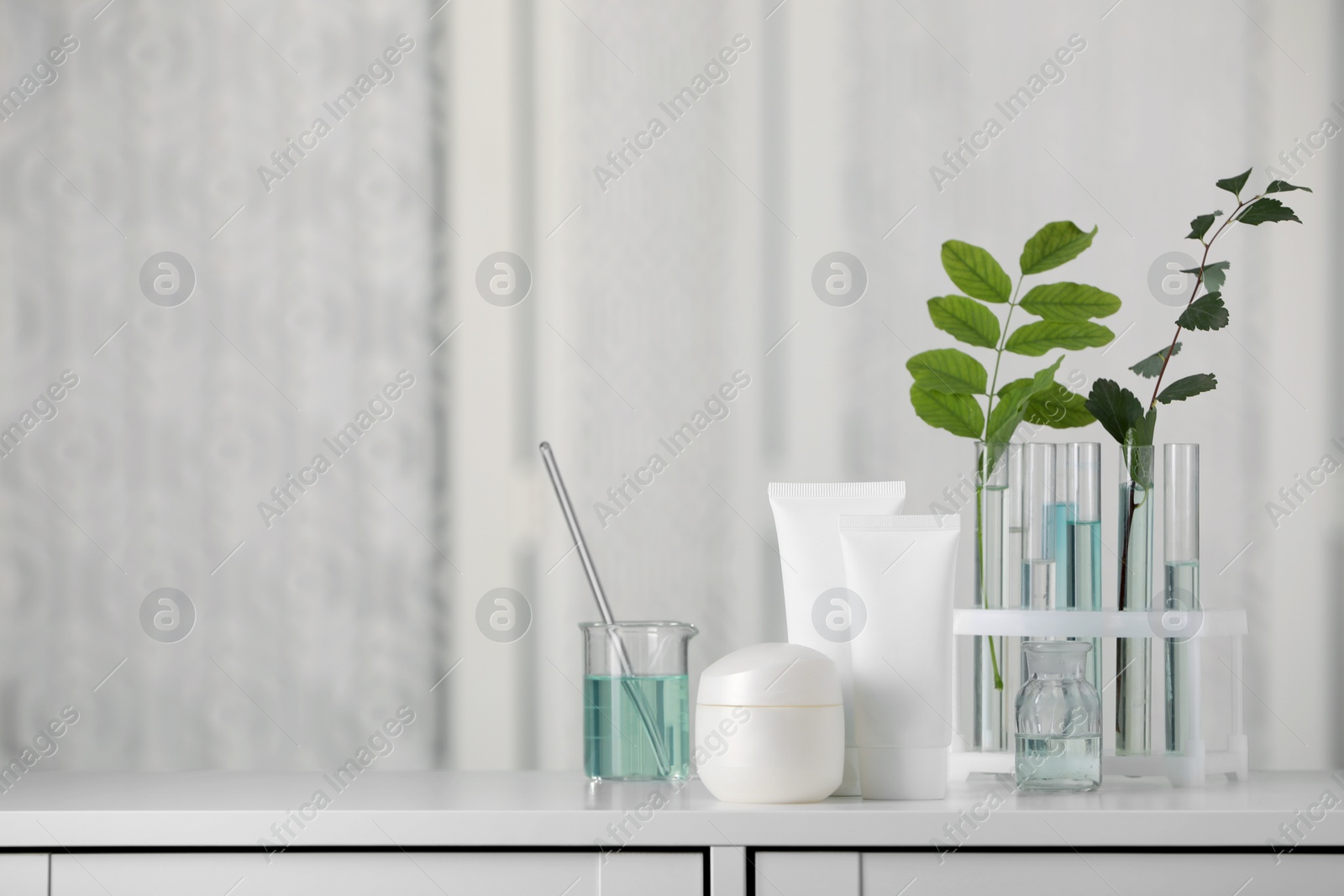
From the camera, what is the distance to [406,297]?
3.68 feet

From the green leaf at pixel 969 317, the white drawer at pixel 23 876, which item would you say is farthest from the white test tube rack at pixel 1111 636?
the white drawer at pixel 23 876

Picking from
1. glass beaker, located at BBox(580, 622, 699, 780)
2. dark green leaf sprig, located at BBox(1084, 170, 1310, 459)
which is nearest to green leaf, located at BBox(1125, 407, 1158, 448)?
dark green leaf sprig, located at BBox(1084, 170, 1310, 459)

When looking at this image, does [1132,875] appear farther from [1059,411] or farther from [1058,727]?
[1059,411]

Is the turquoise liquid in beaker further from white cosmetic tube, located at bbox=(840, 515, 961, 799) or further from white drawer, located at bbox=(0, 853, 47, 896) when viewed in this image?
white drawer, located at bbox=(0, 853, 47, 896)

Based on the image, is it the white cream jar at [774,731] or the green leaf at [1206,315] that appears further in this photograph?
the green leaf at [1206,315]

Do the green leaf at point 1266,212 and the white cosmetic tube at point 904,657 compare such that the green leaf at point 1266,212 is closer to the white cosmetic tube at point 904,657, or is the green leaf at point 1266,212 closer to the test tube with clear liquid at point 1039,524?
the test tube with clear liquid at point 1039,524

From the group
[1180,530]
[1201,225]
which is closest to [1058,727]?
[1180,530]

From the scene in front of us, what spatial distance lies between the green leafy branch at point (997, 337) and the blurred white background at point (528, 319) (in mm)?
158

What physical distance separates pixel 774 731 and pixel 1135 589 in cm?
34

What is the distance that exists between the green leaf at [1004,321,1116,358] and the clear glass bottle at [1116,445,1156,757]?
0.09m

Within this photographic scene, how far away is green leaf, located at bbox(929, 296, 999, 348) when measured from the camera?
0.96 m

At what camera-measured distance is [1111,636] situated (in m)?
0.89

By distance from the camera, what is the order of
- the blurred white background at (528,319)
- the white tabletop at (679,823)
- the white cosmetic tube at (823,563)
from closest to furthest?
the white tabletop at (679,823)
the white cosmetic tube at (823,563)
the blurred white background at (528,319)

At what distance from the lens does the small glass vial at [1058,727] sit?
0.85 m
